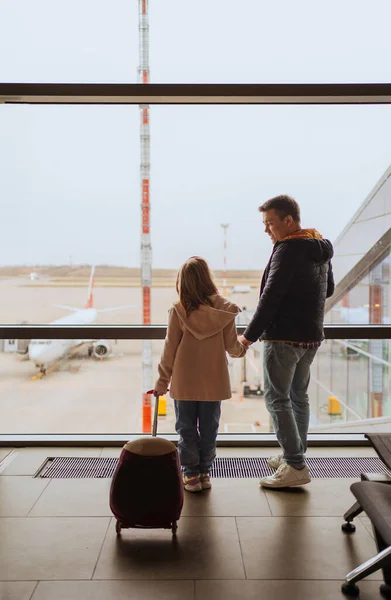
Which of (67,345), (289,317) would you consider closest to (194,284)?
(289,317)

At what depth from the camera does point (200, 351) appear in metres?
2.74

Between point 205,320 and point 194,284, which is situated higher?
point 194,284

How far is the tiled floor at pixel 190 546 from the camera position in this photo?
1.94 metres

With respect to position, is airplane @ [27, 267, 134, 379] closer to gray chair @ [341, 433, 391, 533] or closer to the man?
the man

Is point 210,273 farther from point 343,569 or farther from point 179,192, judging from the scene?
point 343,569

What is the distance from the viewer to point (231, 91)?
3.06 m

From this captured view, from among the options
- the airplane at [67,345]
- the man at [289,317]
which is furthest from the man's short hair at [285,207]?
the airplane at [67,345]

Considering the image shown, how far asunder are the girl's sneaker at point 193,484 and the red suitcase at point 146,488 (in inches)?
A: 20.1

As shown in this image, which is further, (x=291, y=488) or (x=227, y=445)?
(x=227, y=445)

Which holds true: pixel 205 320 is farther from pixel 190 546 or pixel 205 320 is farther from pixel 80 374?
pixel 80 374

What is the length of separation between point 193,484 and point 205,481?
8 cm

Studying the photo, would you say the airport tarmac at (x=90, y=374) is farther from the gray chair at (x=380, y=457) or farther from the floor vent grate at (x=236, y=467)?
the gray chair at (x=380, y=457)
